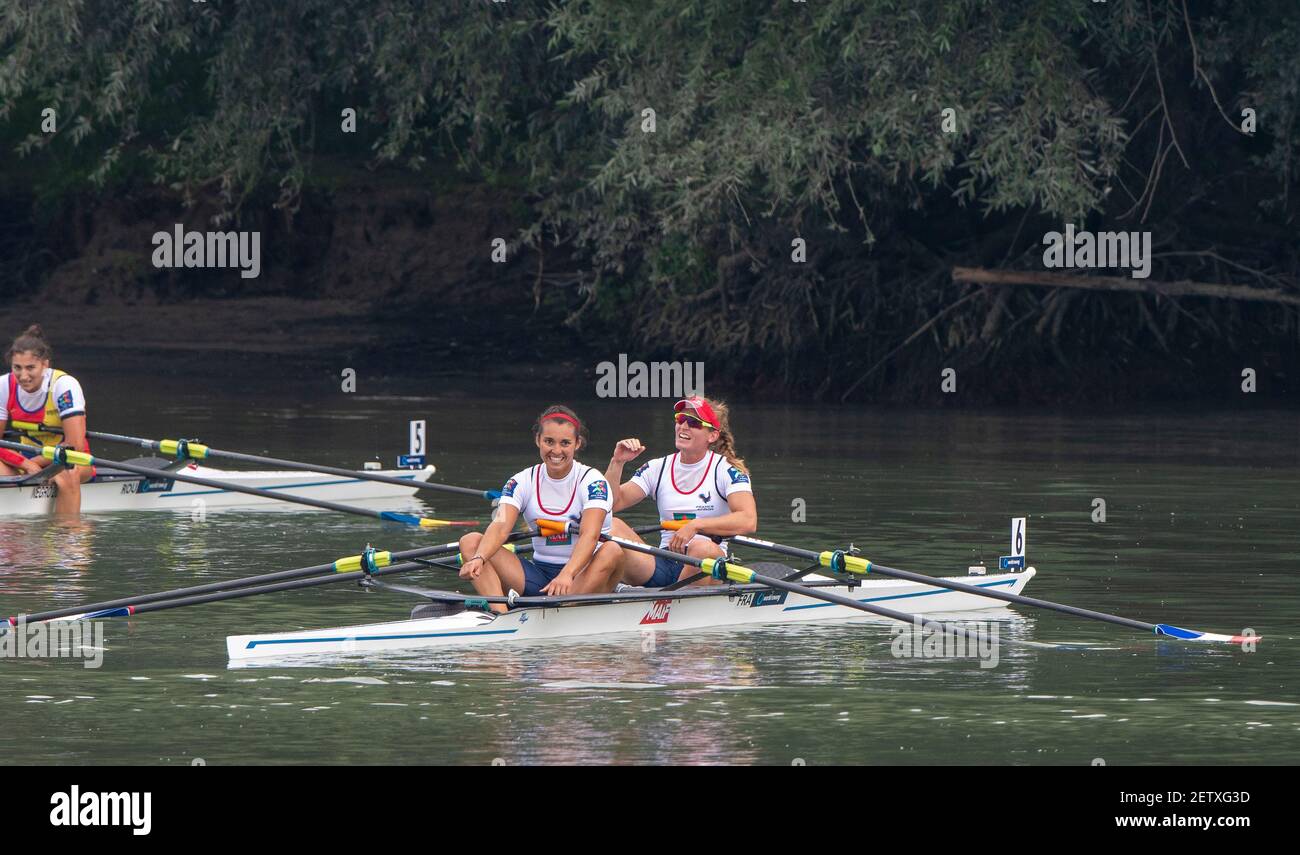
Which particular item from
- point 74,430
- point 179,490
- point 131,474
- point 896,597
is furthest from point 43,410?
point 896,597

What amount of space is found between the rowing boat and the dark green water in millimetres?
280

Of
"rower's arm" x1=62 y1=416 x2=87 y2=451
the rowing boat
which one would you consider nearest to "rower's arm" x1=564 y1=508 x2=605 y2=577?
the rowing boat

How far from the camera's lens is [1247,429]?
26.2 metres

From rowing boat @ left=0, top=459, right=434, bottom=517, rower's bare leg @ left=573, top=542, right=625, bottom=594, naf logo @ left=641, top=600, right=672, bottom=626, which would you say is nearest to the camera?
rower's bare leg @ left=573, top=542, right=625, bottom=594

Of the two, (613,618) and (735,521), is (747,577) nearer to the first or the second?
(613,618)

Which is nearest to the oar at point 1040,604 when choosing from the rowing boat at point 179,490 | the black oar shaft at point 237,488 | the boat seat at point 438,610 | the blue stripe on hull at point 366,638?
the blue stripe on hull at point 366,638

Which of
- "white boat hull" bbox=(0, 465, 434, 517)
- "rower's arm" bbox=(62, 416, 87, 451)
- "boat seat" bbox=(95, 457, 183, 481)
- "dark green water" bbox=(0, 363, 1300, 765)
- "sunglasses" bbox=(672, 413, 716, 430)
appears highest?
"sunglasses" bbox=(672, 413, 716, 430)

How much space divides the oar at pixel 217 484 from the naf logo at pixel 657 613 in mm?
2710

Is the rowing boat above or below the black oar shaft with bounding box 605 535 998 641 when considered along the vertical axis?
above

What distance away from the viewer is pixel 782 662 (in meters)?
11.9

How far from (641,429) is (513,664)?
46.9ft

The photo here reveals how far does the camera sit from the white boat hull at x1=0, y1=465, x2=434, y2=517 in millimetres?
17734

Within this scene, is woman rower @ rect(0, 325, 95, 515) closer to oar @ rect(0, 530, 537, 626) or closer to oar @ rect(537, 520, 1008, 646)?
oar @ rect(0, 530, 537, 626)

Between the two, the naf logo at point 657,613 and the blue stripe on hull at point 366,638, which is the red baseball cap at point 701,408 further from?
the blue stripe on hull at point 366,638
